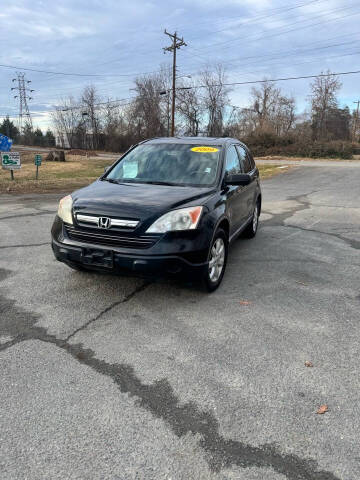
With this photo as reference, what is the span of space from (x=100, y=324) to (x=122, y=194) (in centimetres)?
142

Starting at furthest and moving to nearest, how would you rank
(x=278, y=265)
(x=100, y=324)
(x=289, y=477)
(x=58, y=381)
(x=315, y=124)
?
(x=315, y=124) < (x=278, y=265) < (x=100, y=324) < (x=58, y=381) < (x=289, y=477)

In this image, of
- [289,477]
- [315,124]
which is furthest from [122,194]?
[315,124]

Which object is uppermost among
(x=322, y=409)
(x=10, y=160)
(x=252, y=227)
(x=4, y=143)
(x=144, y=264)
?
(x=4, y=143)

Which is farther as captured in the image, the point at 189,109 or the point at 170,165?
the point at 189,109

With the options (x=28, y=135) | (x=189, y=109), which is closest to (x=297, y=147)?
(x=189, y=109)

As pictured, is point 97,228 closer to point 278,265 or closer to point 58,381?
point 58,381

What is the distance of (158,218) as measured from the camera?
3.72 m

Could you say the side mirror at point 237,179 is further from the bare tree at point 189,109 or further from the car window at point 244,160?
the bare tree at point 189,109

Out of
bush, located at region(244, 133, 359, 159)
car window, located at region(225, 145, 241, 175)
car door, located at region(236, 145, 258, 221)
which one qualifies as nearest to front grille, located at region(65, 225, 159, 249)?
car window, located at region(225, 145, 241, 175)

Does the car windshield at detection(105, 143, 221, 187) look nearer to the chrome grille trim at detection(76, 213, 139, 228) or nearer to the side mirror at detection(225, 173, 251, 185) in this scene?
the side mirror at detection(225, 173, 251, 185)

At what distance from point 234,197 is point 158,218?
1.71m

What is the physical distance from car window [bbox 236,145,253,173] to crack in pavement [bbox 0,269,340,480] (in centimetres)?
400

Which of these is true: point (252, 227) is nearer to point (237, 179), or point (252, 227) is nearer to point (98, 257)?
point (237, 179)

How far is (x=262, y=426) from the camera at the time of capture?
2334mm
